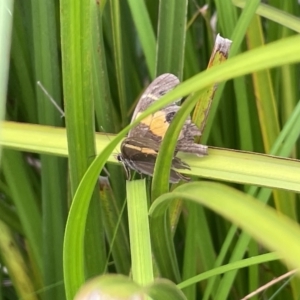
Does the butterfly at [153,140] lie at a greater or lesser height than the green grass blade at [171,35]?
lesser

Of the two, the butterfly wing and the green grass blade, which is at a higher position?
the green grass blade

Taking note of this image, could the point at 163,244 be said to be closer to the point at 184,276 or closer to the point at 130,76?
the point at 184,276

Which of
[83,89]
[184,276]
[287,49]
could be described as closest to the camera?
[287,49]

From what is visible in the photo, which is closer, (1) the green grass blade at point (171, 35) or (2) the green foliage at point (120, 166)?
(2) the green foliage at point (120, 166)

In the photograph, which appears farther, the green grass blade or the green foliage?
the green grass blade

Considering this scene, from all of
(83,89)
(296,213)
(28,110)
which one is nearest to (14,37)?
(28,110)
